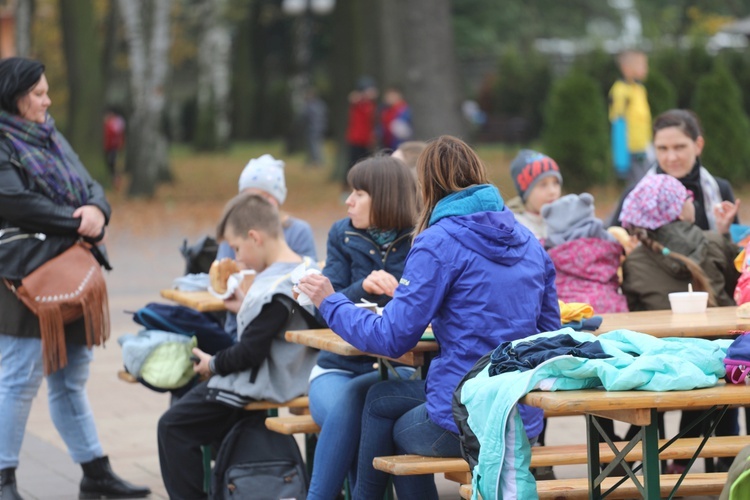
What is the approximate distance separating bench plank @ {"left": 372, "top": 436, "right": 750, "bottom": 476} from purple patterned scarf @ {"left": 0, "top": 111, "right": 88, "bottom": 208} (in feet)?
7.57

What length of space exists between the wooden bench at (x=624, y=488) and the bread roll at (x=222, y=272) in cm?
217

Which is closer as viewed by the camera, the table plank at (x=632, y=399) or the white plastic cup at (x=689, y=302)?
the table plank at (x=632, y=399)

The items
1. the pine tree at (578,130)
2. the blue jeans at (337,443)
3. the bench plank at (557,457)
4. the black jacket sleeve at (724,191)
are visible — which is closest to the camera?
the bench plank at (557,457)

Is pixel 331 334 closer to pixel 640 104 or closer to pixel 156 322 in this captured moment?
pixel 156 322

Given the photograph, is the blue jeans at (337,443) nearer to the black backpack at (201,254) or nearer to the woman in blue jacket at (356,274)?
the woman in blue jacket at (356,274)

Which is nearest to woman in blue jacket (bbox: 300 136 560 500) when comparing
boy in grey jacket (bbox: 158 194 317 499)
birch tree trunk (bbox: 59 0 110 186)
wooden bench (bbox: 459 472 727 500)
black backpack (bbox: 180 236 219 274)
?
wooden bench (bbox: 459 472 727 500)

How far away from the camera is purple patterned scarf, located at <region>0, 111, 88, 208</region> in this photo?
20.8ft

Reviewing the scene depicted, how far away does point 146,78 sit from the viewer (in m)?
25.6

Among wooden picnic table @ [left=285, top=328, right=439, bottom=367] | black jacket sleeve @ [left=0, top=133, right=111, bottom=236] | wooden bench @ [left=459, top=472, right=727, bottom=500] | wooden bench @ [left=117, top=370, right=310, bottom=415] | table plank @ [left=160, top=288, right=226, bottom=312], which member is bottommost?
wooden bench @ [left=459, top=472, right=727, bottom=500]

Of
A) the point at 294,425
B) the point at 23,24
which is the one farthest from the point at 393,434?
the point at 23,24

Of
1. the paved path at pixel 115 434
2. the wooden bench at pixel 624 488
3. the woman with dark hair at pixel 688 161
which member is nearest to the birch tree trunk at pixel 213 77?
the paved path at pixel 115 434

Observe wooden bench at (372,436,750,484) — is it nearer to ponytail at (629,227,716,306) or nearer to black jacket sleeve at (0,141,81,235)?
ponytail at (629,227,716,306)

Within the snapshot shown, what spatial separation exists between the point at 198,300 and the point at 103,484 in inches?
39.9

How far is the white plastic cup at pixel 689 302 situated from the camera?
5695 mm
